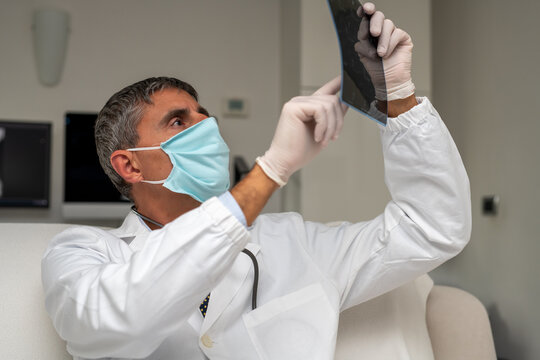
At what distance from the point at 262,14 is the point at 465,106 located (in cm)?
154

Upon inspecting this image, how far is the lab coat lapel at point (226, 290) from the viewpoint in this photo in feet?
3.86

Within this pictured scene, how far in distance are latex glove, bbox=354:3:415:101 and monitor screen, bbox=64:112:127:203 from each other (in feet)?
7.47

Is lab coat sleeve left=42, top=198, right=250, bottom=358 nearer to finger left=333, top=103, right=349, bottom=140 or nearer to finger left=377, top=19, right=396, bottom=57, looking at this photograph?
finger left=333, top=103, right=349, bottom=140

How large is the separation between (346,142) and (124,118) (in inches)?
61.9

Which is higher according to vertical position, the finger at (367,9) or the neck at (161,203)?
the finger at (367,9)

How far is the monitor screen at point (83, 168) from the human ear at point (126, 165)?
170 cm

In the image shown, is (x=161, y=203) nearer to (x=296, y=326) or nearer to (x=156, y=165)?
(x=156, y=165)

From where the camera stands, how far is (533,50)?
1.98 m

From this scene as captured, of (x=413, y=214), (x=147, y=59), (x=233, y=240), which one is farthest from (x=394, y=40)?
(x=147, y=59)

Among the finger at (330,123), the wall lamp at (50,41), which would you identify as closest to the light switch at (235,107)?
the wall lamp at (50,41)

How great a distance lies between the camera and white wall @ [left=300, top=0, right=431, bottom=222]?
2775 millimetres

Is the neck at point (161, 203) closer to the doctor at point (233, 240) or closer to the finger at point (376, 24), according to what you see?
the doctor at point (233, 240)

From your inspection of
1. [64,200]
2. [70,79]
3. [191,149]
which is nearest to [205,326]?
[191,149]

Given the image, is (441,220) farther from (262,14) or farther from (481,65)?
(262,14)
